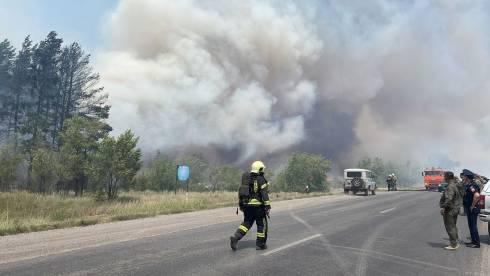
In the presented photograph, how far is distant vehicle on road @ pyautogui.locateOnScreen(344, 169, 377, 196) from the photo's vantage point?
110 feet

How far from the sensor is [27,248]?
7.96m

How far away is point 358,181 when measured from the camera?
33.5m

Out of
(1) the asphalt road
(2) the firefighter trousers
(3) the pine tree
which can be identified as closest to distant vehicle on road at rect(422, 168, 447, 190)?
(1) the asphalt road

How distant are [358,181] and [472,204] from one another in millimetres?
24477

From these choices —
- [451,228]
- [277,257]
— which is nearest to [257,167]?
[277,257]

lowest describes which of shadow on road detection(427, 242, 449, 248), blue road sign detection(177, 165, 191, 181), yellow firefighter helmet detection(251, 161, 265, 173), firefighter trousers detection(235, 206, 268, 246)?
shadow on road detection(427, 242, 449, 248)

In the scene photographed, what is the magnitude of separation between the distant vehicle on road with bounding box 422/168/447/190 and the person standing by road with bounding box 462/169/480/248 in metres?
39.0

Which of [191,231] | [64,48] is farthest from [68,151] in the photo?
[191,231]

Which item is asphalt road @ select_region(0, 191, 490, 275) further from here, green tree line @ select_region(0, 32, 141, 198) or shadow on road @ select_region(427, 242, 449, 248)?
green tree line @ select_region(0, 32, 141, 198)

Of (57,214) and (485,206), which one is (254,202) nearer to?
(485,206)

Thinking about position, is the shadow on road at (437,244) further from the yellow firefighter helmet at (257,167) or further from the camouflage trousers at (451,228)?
the yellow firefighter helmet at (257,167)

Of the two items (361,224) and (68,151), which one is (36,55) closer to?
(68,151)

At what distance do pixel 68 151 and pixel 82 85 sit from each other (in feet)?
70.4

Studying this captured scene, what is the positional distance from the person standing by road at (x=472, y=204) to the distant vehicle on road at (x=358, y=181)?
24.1 m
